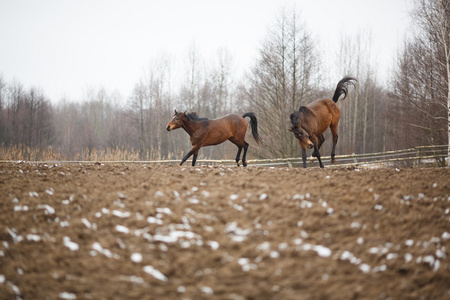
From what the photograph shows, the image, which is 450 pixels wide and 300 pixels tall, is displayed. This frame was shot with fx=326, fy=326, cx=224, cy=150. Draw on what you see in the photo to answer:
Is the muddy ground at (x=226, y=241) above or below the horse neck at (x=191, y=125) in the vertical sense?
below

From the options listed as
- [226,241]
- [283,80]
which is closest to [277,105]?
[283,80]

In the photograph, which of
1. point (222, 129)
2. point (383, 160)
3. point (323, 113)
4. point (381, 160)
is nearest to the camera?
point (323, 113)

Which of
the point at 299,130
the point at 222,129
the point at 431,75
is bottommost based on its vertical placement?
the point at 299,130

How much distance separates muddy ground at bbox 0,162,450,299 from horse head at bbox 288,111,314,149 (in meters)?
3.45

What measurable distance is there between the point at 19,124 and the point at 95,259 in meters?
34.5

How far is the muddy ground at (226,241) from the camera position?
261 cm

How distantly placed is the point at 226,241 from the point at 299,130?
550 centimetres

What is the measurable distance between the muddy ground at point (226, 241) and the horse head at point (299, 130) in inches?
136

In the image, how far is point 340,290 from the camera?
2521 mm

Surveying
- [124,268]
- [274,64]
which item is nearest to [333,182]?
[124,268]

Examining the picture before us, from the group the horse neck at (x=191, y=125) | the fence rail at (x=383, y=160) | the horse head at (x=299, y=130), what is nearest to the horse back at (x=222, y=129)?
the horse neck at (x=191, y=125)

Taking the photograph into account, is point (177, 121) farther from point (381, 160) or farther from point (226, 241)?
point (381, 160)

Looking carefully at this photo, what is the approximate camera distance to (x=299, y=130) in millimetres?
8133

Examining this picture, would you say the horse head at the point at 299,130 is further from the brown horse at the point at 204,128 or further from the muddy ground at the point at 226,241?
the muddy ground at the point at 226,241
